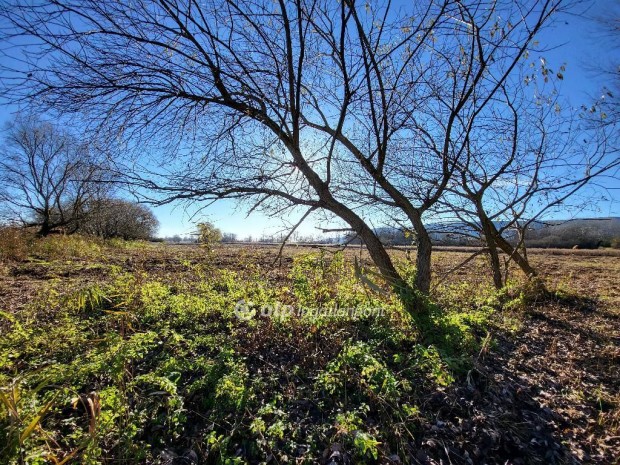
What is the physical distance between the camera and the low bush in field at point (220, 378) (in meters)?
1.96

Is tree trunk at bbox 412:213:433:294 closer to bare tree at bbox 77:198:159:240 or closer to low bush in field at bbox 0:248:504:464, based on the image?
low bush in field at bbox 0:248:504:464

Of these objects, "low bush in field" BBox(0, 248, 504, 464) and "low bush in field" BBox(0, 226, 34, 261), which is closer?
"low bush in field" BBox(0, 248, 504, 464)

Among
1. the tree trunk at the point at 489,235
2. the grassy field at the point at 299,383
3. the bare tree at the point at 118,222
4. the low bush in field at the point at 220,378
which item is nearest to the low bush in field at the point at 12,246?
the grassy field at the point at 299,383

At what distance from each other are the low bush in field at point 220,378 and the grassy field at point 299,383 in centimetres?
2

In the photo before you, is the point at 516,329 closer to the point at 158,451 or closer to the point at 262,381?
the point at 262,381

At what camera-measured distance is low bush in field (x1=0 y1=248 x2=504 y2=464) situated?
6.45 ft

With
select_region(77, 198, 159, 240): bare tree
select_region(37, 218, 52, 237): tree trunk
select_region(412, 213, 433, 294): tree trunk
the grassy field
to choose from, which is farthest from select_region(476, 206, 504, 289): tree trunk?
select_region(37, 218, 52, 237): tree trunk

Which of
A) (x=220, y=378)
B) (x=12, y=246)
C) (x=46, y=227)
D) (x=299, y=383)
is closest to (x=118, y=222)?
(x=46, y=227)

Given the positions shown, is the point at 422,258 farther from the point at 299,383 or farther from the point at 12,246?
the point at 12,246

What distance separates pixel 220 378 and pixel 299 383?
2.48 ft

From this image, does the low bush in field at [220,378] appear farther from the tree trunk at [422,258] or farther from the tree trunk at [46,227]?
the tree trunk at [46,227]

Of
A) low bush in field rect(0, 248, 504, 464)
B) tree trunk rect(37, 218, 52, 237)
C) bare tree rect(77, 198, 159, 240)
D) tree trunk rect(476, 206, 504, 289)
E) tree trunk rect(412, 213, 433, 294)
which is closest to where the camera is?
low bush in field rect(0, 248, 504, 464)

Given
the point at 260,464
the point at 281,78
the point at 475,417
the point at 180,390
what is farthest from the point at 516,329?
the point at 281,78

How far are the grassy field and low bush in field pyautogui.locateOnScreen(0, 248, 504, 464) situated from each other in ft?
0.05
